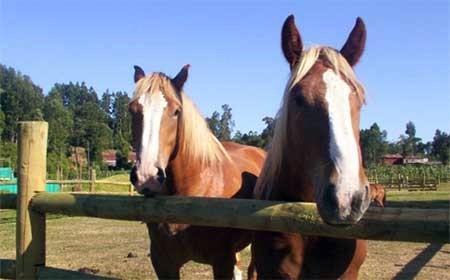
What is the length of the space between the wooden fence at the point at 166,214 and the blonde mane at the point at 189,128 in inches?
32.1

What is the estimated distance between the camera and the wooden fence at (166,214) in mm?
1905

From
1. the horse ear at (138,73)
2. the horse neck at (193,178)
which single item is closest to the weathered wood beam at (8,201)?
the horse neck at (193,178)

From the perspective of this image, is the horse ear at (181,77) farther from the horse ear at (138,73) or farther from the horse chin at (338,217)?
the horse chin at (338,217)

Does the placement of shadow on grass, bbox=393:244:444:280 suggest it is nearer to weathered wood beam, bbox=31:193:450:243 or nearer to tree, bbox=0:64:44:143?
weathered wood beam, bbox=31:193:450:243

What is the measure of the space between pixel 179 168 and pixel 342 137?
2.12 metres

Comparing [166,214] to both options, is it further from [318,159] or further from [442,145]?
[442,145]

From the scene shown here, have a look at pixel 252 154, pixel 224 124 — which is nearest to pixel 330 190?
pixel 252 154

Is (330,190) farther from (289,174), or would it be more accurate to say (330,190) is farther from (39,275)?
(39,275)

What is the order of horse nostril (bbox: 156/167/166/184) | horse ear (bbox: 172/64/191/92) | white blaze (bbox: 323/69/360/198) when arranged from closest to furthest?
white blaze (bbox: 323/69/360/198), horse nostril (bbox: 156/167/166/184), horse ear (bbox: 172/64/191/92)

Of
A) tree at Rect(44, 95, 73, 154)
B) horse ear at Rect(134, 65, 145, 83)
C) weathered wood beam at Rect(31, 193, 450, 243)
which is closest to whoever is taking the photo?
weathered wood beam at Rect(31, 193, 450, 243)

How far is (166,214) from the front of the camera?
8.73ft

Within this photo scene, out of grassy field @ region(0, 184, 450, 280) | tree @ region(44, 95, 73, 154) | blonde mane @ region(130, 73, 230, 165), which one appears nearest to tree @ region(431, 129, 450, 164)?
tree @ region(44, 95, 73, 154)

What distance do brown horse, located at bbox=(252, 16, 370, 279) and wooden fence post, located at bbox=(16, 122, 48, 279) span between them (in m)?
1.42

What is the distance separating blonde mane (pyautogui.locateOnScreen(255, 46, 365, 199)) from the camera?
97.2 inches
